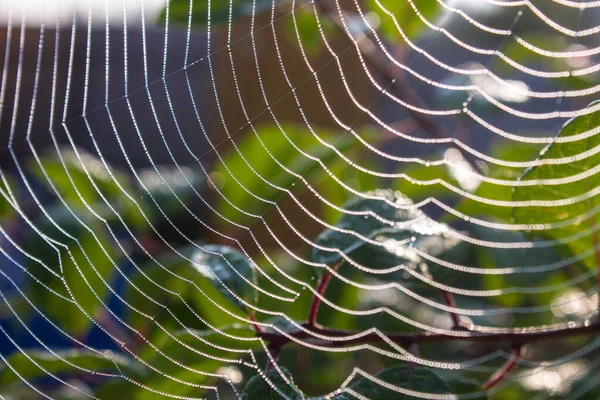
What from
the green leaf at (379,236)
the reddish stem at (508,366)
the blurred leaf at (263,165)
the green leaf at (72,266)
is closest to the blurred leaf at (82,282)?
the green leaf at (72,266)

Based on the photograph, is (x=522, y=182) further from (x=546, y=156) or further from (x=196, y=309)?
(x=196, y=309)

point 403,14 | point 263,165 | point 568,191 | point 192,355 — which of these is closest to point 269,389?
point 192,355

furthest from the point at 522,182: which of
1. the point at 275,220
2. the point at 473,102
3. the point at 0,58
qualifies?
the point at 0,58

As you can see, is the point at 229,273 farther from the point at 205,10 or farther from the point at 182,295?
the point at 205,10

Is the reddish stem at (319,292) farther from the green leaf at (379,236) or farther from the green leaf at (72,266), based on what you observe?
the green leaf at (72,266)

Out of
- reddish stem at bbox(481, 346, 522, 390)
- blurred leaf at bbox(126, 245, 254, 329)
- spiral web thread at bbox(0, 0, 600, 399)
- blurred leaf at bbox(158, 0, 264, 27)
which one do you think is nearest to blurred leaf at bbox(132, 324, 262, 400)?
spiral web thread at bbox(0, 0, 600, 399)

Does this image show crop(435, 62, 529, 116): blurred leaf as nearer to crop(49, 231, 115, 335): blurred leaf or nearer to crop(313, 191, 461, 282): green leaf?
crop(313, 191, 461, 282): green leaf
